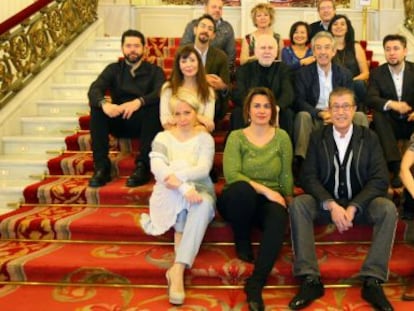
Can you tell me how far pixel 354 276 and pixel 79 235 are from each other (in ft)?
5.17

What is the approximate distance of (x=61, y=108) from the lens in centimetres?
453

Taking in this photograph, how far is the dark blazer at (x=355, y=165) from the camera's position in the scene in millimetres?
2717

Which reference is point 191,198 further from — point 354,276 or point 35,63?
point 35,63

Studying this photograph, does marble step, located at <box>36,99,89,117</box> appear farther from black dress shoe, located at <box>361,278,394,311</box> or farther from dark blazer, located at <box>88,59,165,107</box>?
black dress shoe, located at <box>361,278,394,311</box>

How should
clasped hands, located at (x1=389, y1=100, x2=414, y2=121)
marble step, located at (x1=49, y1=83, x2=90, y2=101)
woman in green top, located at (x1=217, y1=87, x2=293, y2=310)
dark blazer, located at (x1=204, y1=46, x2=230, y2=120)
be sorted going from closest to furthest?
1. woman in green top, located at (x1=217, y1=87, x2=293, y2=310)
2. clasped hands, located at (x1=389, y1=100, x2=414, y2=121)
3. dark blazer, located at (x1=204, y1=46, x2=230, y2=120)
4. marble step, located at (x1=49, y1=83, x2=90, y2=101)

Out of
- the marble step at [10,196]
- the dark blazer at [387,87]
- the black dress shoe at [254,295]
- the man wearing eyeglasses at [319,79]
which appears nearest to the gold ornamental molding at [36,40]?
the marble step at [10,196]

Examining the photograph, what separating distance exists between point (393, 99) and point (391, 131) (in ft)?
1.04

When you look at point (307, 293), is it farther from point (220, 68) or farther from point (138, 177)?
point (220, 68)

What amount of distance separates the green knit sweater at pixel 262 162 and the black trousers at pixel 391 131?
0.73 meters

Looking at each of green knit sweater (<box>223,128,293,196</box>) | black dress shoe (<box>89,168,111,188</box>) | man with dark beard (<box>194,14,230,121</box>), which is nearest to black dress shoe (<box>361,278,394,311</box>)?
green knit sweater (<box>223,128,293,196</box>)

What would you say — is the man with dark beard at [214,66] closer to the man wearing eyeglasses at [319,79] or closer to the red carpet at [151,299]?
the man wearing eyeglasses at [319,79]

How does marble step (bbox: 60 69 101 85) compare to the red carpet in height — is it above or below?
above

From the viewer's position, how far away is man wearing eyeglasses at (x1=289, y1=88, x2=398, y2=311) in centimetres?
252

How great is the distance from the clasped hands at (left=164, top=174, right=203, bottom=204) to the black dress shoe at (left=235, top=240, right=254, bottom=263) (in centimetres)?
34
